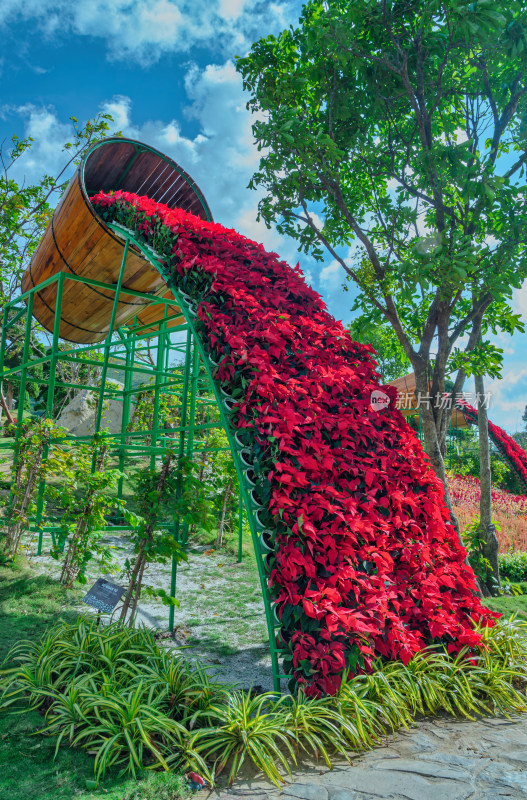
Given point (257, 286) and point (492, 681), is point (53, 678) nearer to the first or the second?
point (492, 681)

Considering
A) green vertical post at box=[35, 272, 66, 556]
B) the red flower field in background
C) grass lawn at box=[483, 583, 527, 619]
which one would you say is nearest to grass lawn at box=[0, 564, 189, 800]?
green vertical post at box=[35, 272, 66, 556]

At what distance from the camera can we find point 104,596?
3270 mm

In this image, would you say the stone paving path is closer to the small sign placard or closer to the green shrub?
the green shrub

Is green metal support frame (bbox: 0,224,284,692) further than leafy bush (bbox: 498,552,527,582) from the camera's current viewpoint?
No

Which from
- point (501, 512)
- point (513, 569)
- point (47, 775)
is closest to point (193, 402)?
point (47, 775)

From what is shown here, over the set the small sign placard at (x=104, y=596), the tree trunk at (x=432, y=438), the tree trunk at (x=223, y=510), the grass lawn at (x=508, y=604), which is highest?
the tree trunk at (x=432, y=438)

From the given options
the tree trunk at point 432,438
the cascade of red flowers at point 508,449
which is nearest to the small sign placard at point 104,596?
the tree trunk at point 432,438

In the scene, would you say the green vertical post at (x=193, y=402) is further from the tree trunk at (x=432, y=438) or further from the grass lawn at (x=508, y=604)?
the grass lawn at (x=508, y=604)

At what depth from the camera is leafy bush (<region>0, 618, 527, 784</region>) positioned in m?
2.05

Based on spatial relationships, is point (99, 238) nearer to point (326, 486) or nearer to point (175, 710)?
point (326, 486)

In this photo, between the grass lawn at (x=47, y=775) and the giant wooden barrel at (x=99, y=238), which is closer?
the grass lawn at (x=47, y=775)

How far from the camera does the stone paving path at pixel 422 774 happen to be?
1.83 metres

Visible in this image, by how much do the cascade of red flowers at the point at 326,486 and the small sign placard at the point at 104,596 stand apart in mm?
1174

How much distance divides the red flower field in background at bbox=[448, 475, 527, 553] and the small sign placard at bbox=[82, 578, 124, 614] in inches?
212
